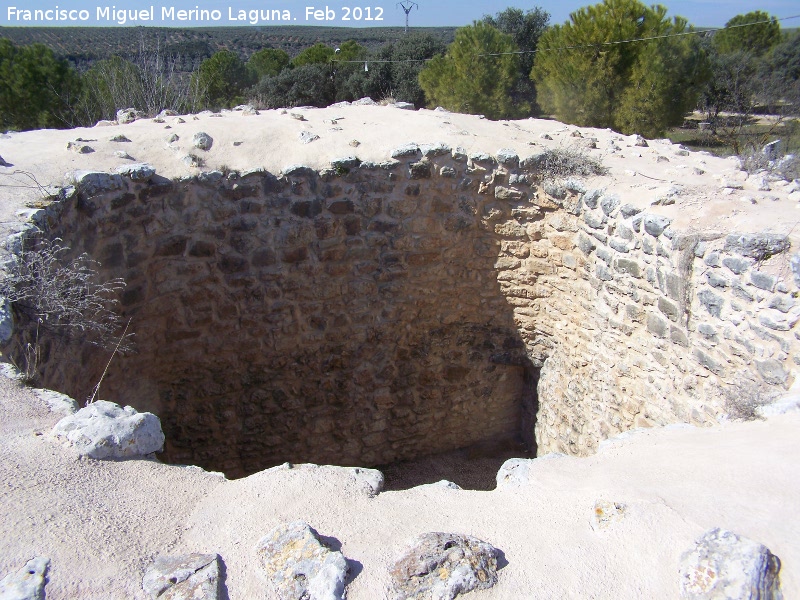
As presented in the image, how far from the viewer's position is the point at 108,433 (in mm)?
2473

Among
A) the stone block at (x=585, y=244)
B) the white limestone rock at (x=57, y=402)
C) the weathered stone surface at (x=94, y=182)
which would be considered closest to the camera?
the white limestone rock at (x=57, y=402)

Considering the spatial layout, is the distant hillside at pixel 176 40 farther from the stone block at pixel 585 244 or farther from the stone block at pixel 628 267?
the stone block at pixel 628 267

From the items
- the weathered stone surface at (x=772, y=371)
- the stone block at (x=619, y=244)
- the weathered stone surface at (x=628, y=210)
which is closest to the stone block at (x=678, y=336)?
the weathered stone surface at (x=772, y=371)

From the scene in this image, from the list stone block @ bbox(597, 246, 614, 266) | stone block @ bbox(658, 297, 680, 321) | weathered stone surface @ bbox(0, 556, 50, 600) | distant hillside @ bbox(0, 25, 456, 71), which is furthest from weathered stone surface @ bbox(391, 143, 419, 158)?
distant hillside @ bbox(0, 25, 456, 71)

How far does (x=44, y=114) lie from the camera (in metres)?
12.8

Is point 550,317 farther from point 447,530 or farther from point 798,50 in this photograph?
point 798,50

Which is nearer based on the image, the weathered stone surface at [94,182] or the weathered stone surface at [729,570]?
the weathered stone surface at [729,570]

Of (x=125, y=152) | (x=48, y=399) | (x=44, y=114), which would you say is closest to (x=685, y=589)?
(x=48, y=399)

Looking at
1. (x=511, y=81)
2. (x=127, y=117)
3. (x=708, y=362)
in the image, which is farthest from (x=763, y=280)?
(x=511, y=81)

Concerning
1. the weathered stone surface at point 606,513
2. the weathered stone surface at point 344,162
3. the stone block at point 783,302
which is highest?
the weathered stone surface at point 344,162

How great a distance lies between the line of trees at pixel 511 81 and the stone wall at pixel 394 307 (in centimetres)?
509

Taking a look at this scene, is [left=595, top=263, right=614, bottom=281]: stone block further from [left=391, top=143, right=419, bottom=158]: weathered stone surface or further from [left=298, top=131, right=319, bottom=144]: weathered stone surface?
[left=298, top=131, right=319, bottom=144]: weathered stone surface

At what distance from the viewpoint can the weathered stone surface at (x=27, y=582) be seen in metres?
1.70

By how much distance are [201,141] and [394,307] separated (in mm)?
2143
